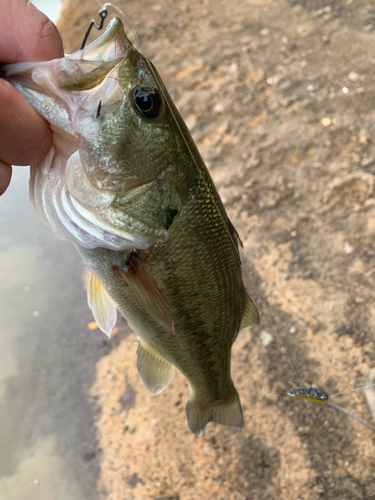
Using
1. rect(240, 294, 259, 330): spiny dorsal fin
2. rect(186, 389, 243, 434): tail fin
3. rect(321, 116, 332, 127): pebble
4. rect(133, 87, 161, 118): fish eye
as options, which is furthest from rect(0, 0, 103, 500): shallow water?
rect(321, 116, 332, 127): pebble

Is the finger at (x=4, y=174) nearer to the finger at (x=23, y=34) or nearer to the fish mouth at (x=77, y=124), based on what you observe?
the fish mouth at (x=77, y=124)

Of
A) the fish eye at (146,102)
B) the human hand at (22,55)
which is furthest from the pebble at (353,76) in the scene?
the human hand at (22,55)

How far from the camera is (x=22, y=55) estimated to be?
80 cm

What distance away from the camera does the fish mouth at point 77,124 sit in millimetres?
787

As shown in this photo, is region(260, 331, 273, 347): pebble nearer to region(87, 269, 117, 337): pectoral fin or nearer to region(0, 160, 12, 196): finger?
region(87, 269, 117, 337): pectoral fin

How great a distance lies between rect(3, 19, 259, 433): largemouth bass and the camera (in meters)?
0.82

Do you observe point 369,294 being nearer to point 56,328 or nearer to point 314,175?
point 314,175

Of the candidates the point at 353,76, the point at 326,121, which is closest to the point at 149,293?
the point at 326,121

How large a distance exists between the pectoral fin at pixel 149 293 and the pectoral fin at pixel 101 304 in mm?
281

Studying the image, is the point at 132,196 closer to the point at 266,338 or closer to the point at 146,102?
the point at 146,102

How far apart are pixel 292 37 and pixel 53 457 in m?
4.00

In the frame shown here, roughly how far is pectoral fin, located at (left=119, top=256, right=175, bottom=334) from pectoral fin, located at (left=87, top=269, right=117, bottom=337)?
28cm

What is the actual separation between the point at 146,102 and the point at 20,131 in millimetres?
313

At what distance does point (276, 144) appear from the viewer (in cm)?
276
